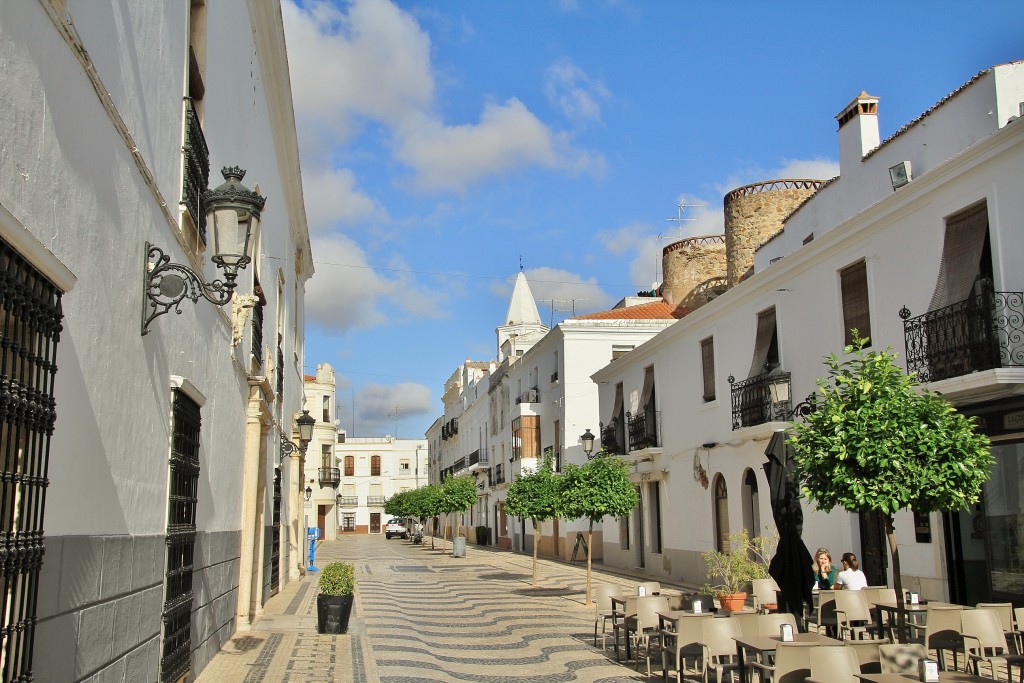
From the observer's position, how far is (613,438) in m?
26.7

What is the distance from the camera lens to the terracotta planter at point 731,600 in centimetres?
1153

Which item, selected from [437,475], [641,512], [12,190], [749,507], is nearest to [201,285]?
[12,190]

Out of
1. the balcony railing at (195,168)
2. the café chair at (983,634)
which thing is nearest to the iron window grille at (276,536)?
the balcony railing at (195,168)

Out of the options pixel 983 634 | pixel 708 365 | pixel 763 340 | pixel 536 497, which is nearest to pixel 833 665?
pixel 983 634

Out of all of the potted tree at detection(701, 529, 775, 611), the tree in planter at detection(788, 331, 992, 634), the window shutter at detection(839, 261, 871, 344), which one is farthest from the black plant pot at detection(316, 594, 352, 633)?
the window shutter at detection(839, 261, 871, 344)

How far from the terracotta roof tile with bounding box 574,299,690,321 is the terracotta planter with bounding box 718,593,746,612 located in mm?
23221

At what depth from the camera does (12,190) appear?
12.3 feet

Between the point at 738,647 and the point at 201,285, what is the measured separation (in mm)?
5800

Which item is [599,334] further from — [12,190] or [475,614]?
[12,190]

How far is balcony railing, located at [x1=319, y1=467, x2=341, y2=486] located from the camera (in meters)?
50.7

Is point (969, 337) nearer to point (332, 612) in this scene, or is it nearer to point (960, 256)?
point (960, 256)

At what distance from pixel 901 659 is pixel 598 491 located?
1158 centimetres

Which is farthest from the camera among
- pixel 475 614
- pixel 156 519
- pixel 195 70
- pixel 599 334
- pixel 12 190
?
pixel 599 334

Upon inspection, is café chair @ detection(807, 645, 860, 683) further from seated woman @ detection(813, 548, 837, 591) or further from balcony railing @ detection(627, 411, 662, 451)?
balcony railing @ detection(627, 411, 662, 451)
